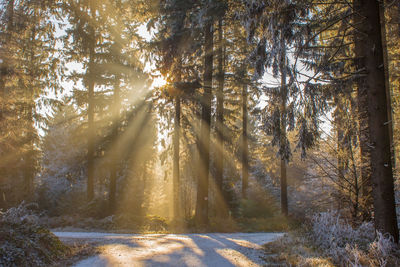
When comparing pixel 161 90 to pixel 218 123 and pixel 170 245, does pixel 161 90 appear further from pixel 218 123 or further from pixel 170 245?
pixel 170 245

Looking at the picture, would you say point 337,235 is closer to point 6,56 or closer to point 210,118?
point 210,118

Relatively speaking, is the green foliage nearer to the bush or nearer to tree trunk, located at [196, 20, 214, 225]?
tree trunk, located at [196, 20, 214, 225]

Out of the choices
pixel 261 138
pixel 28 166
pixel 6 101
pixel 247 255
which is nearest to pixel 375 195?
pixel 247 255

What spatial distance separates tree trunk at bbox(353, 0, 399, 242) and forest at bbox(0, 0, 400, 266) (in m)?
0.03

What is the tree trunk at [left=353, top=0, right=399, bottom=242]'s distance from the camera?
19.3 feet

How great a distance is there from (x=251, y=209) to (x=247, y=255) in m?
16.4

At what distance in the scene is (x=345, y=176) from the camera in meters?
8.48

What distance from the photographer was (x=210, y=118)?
14031 millimetres

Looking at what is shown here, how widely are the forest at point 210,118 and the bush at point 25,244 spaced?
36 millimetres

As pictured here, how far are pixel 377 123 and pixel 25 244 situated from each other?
26.6ft

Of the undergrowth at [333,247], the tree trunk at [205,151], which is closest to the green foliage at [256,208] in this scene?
the tree trunk at [205,151]

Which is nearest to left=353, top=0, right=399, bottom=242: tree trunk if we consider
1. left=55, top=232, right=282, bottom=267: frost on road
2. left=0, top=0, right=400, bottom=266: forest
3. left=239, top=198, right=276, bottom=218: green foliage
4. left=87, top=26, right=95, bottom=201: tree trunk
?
left=0, top=0, right=400, bottom=266: forest

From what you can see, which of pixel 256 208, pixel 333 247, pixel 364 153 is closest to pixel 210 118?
pixel 364 153

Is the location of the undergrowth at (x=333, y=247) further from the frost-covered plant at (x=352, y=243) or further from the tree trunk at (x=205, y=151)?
the tree trunk at (x=205, y=151)
